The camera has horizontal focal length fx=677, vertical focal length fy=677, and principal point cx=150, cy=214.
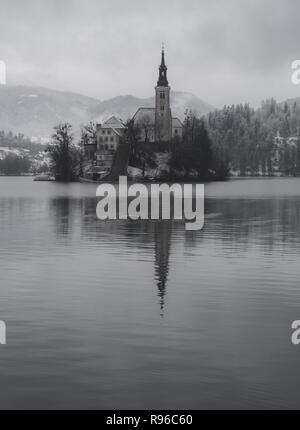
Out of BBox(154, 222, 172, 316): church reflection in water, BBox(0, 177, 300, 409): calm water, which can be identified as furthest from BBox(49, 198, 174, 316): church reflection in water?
BBox(0, 177, 300, 409): calm water

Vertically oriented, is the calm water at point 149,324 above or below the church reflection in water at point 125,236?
below

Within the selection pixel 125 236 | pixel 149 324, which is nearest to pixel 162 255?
pixel 125 236

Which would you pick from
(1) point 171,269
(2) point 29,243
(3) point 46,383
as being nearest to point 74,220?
(2) point 29,243

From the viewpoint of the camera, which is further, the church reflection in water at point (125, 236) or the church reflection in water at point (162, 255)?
the church reflection in water at point (125, 236)

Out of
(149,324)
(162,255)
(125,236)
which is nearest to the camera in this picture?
(149,324)

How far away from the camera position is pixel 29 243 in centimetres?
4469

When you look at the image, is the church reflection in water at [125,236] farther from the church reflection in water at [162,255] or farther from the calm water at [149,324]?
the calm water at [149,324]

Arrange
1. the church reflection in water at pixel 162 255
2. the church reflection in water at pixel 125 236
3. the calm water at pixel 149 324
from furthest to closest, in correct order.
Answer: the church reflection in water at pixel 125 236, the church reflection in water at pixel 162 255, the calm water at pixel 149 324

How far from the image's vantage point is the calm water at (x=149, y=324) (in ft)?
49.5

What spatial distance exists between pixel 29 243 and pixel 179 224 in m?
19.2

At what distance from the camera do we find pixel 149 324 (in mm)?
21203

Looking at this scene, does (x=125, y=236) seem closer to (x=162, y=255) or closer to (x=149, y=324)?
(x=162, y=255)

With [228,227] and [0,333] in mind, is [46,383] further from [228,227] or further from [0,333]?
[228,227]

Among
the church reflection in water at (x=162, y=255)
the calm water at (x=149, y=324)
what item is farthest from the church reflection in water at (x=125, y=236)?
the calm water at (x=149, y=324)
